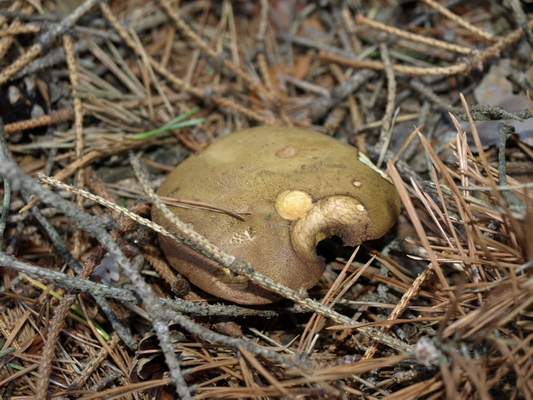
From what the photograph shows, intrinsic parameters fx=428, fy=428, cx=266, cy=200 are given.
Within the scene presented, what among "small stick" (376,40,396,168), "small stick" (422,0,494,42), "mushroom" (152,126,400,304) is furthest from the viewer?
"small stick" (422,0,494,42)

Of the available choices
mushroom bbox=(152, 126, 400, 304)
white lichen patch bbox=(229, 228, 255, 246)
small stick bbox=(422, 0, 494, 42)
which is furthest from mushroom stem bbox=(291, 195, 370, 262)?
small stick bbox=(422, 0, 494, 42)

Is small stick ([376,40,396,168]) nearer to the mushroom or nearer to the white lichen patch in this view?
the mushroom

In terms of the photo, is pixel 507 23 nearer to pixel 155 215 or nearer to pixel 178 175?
pixel 178 175

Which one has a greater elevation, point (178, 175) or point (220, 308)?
point (178, 175)

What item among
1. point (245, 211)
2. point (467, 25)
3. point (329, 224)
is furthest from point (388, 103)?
point (245, 211)

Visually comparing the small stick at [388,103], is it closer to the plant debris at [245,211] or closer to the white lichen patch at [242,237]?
the plant debris at [245,211]

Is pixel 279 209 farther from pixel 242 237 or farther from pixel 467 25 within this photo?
pixel 467 25

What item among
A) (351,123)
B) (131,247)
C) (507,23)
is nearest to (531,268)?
(351,123)
